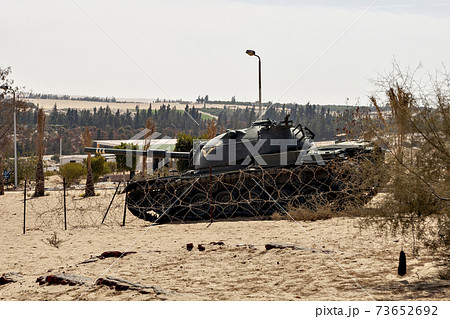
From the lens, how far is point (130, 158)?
1489 inches

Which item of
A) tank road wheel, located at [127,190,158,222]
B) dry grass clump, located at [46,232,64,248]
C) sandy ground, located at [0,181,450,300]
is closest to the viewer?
sandy ground, located at [0,181,450,300]

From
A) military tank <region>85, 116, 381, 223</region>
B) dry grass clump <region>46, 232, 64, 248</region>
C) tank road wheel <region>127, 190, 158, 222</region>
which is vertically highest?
military tank <region>85, 116, 381, 223</region>

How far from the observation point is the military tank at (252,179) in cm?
1509

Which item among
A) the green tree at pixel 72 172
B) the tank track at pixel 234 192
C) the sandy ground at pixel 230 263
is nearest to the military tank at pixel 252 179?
the tank track at pixel 234 192

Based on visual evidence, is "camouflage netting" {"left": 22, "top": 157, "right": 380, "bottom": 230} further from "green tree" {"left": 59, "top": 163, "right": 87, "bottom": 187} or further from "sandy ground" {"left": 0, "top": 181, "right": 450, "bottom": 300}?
"green tree" {"left": 59, "top": 163, "right": 87, "bottom": 187}

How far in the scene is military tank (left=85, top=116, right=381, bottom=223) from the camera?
15.1 meters

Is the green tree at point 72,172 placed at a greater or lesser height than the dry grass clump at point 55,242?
greater

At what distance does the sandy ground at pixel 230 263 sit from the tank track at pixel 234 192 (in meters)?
1.28

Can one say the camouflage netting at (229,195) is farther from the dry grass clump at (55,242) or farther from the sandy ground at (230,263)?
the dry grass clump at (55,242)

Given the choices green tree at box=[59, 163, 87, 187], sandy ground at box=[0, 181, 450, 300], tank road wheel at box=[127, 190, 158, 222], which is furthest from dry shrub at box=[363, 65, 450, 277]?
green tree at box=[59, 163, 87, 187]

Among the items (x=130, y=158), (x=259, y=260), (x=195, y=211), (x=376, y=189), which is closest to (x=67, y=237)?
(x=195, y=211)

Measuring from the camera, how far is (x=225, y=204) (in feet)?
51.5

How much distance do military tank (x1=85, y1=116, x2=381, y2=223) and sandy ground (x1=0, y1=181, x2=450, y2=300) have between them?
1.35 m

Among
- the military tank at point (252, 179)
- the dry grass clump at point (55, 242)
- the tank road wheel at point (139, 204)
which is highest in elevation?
the military tank at point (252, 179)
